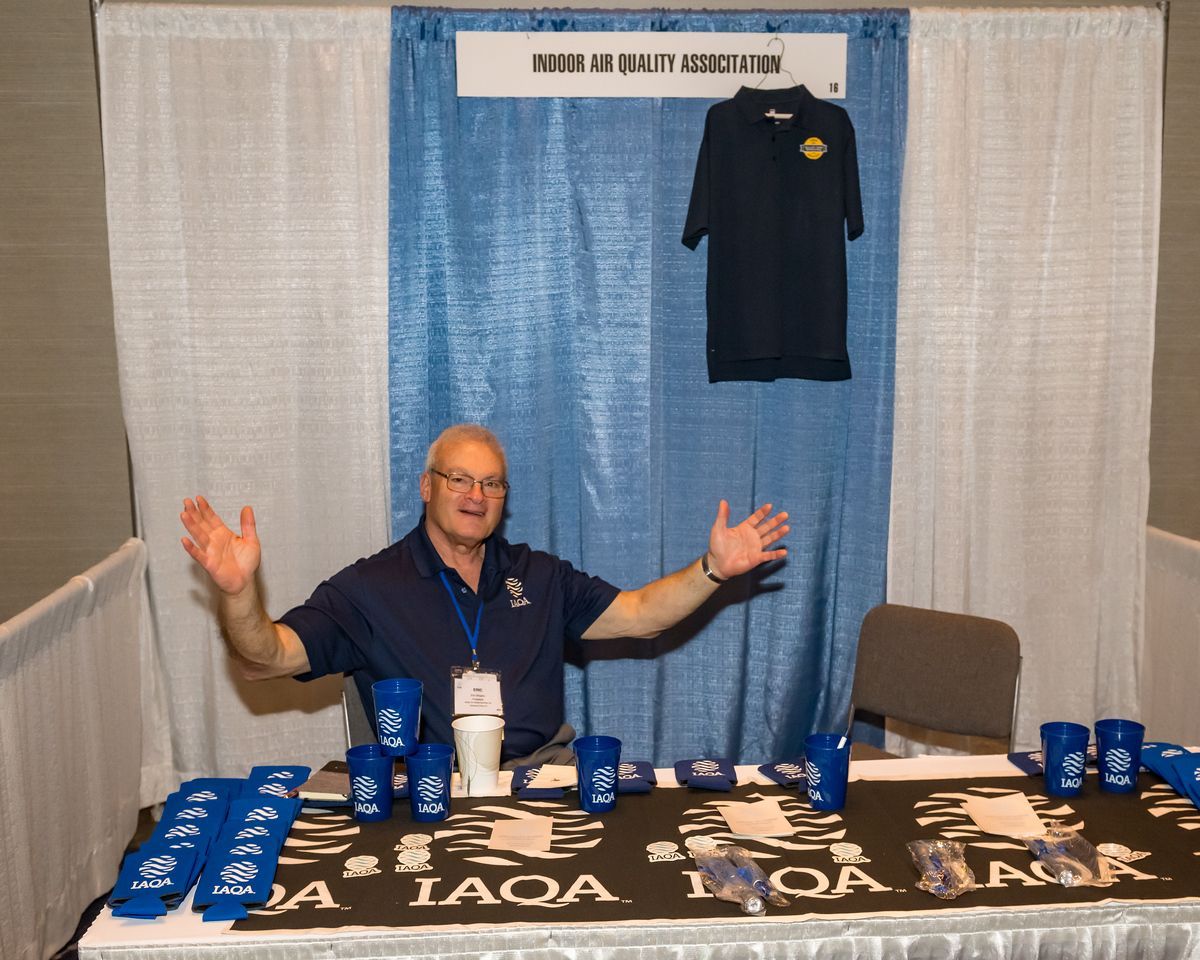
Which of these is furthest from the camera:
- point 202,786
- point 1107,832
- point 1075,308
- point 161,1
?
point 1075,308

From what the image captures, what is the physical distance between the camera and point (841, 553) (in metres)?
3.83

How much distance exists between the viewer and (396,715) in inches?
76.7

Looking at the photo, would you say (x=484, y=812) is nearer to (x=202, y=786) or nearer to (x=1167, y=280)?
(x=202, y=786)

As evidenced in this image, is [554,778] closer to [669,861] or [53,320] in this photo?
[669,861]

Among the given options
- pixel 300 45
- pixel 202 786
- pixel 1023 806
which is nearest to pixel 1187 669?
pixel 1023 806

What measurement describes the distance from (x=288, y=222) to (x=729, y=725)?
2.09 m

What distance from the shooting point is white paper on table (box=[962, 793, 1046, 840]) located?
1800 millimetres

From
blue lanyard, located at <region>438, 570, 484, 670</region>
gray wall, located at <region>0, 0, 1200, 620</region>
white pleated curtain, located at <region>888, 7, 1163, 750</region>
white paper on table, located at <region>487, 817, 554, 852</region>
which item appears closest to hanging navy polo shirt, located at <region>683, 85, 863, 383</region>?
white pleated curtain, located at <region>888, 7, 1163, 750</region>

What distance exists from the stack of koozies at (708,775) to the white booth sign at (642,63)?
2.24m

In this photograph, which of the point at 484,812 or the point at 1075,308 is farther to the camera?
the point at 1075,308

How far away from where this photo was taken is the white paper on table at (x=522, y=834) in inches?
68.7

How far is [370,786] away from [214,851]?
0.24 metres

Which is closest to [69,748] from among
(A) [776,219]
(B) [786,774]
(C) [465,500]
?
(C) [465,500]

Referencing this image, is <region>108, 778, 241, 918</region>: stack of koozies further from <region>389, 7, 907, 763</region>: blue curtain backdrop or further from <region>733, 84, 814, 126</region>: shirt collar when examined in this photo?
<region>733, 84, 814, 126</region>: shirt collar
